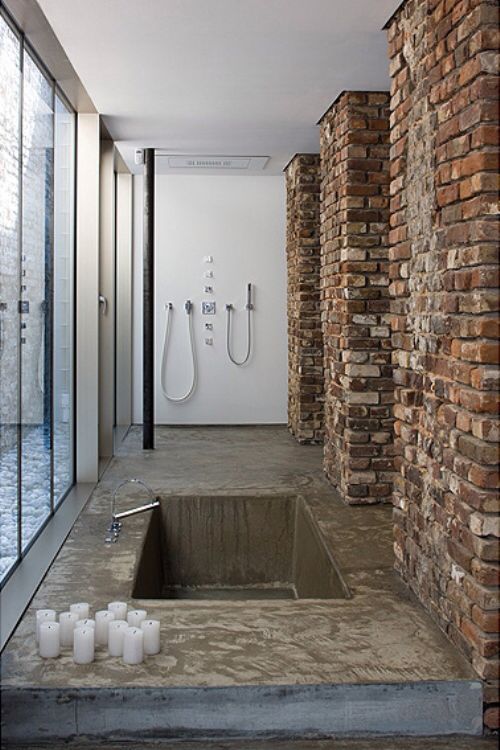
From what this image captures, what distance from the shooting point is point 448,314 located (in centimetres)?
322

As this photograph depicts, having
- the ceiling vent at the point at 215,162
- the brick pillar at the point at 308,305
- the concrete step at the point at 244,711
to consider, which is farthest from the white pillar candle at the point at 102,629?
the ceiling vent at the point at 215,162

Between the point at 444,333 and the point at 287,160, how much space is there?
520 centimetres

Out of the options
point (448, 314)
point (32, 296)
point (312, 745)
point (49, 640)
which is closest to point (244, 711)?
point (312, 745)

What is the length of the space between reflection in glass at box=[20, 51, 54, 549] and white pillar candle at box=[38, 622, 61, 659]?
4.60 ft

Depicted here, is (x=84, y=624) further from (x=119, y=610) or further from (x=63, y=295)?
(x=63, y=295)

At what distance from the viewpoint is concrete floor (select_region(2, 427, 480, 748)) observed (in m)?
2.94

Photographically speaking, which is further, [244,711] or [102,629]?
[102,629]

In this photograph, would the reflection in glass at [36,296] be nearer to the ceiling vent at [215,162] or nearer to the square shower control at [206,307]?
the ceiling vent at [215,162]

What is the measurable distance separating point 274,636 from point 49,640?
76 centimetres

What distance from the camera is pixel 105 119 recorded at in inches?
255

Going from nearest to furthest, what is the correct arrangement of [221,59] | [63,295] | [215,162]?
[221,59], [63,295], [215,162]

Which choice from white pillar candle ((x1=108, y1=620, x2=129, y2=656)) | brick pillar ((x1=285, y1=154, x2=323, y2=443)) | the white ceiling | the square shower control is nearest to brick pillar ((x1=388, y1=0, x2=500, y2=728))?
the white ceiling

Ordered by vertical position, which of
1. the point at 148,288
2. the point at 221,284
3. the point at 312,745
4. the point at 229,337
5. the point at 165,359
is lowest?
the point at 312,745

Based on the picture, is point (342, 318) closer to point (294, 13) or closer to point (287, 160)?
point (294, 13)
